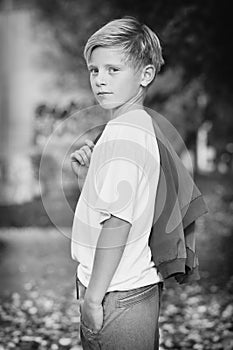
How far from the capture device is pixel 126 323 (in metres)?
1.31

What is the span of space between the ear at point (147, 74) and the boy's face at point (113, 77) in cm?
1

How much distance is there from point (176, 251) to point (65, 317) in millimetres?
1862

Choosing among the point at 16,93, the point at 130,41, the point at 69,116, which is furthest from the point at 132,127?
the point at 16,93

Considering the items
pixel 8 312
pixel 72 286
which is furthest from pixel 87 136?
pixel 8 312

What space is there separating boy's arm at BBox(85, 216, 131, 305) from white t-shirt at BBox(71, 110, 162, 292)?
0.7 inches

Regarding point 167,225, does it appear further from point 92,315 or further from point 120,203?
point 92,315

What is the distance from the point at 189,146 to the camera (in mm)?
3490

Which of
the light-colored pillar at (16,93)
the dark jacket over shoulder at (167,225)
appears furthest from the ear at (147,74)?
the light-colored pillar at (16,93)

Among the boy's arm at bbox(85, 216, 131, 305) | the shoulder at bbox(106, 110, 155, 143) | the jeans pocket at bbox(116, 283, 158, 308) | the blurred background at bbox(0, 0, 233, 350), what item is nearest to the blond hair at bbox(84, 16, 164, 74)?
the shoulder at bbox(106, 110, 155, 143)

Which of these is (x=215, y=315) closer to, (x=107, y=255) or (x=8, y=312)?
(x=8, y=312)

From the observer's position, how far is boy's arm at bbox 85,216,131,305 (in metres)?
1.24

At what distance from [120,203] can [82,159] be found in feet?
0.59

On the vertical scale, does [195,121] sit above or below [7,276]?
above

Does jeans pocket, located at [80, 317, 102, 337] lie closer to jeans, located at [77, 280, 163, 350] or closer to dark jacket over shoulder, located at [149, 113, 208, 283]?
jeans, located at [77, 280, 163, 350]
